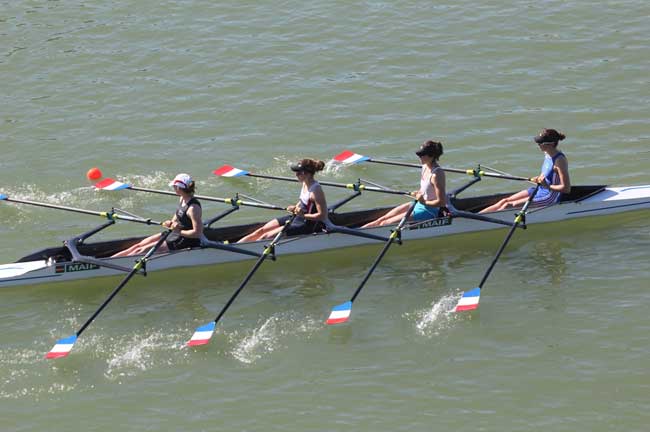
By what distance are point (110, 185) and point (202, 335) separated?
555 centimetres

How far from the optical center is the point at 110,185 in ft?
64.1

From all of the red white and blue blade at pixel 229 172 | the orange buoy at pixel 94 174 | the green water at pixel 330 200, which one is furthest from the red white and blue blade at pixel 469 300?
the orange buoy at pixel 94 174

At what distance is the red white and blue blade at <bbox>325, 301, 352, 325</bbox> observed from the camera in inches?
599

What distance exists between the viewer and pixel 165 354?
48.9 ft

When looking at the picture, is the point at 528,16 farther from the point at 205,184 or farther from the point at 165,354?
the point at 165,354

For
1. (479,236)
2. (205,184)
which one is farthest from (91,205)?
(479,236)

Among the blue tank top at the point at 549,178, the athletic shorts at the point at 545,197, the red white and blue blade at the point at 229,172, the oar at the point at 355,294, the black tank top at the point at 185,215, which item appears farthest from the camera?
the red white and blue blade at the point at 229,172

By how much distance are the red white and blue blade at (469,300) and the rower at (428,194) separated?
6.86 ft

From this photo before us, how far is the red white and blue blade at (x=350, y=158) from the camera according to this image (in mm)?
19922

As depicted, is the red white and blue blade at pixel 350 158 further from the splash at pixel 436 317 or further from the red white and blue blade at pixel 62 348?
the red white and blue blade at pixel 62 348

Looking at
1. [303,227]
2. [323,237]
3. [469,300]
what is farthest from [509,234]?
[303,227]

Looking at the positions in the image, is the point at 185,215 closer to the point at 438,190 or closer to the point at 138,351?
the point at 138,351

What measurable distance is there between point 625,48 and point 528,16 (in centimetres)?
254

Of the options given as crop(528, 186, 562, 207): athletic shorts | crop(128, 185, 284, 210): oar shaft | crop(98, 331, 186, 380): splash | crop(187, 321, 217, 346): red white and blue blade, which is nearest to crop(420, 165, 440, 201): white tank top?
crop(528, 186, 562, 207): athletic shorts
